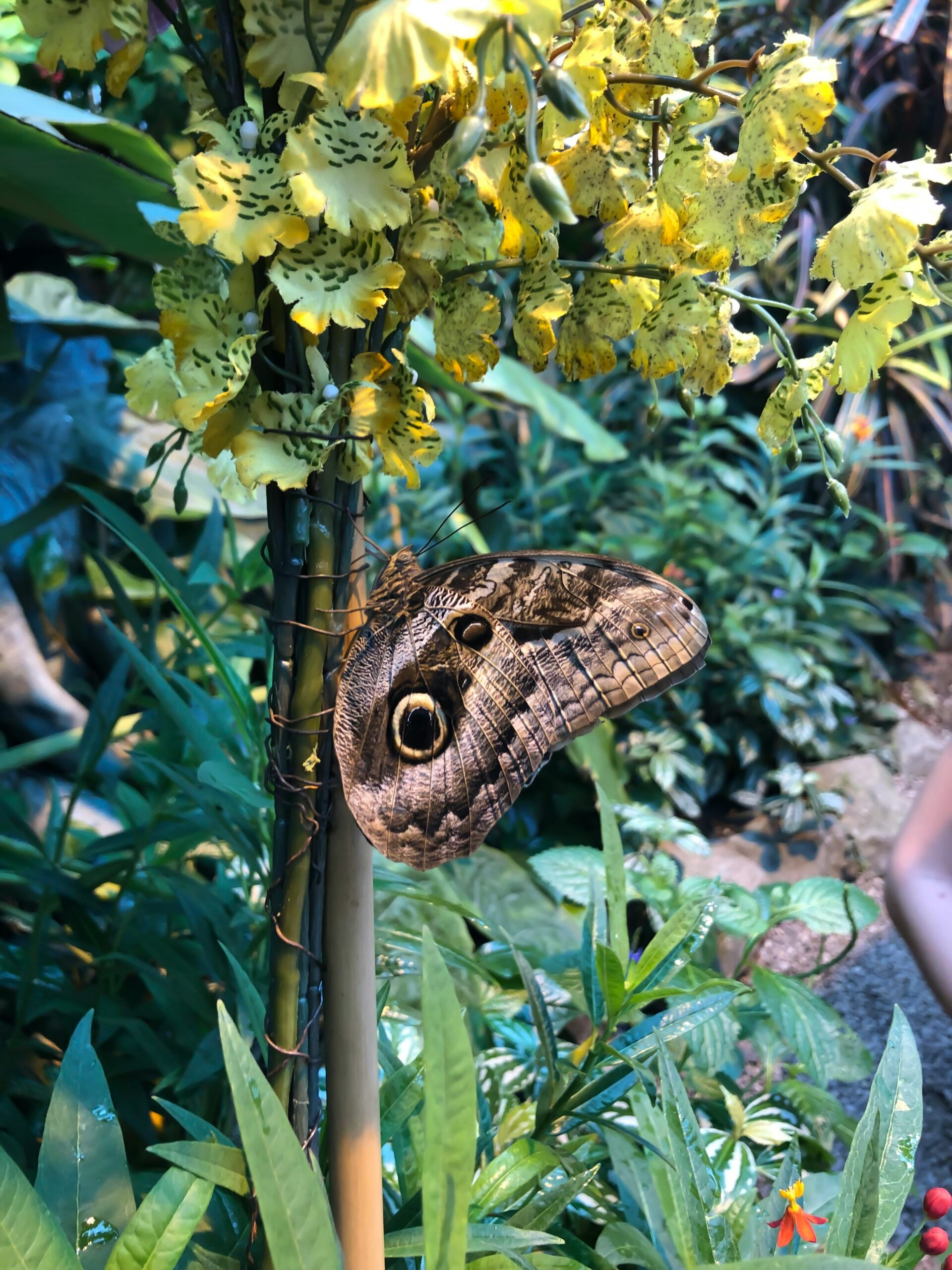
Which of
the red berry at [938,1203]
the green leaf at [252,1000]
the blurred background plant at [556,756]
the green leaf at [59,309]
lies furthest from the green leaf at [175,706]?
the green leaf at [59,309]

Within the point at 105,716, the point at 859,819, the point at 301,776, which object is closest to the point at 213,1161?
the point at 301,776

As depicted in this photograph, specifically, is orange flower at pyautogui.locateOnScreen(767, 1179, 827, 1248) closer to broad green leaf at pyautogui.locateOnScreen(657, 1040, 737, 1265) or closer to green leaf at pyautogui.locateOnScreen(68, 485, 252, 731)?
broad green leaf at pyautogui.locateOnScreen(657, 1040, 737, 1265)

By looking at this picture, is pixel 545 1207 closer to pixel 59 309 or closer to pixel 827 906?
pixel 827 906

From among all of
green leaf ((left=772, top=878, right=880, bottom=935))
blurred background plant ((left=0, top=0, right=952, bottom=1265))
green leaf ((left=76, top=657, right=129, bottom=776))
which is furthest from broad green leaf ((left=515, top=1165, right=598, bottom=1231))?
green leaf ((left=76, top=657, right=129, bottom=776))

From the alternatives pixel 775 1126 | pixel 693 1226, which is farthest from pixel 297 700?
pixel 775 1126

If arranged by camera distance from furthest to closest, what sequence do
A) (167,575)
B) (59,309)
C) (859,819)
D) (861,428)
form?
(861,428) < (859,819) < (59,309) < (167,575)

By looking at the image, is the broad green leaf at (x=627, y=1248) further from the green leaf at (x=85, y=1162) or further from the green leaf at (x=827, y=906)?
the green leaf at (x=827, y=906)

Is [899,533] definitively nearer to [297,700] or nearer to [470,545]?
[470,545]
